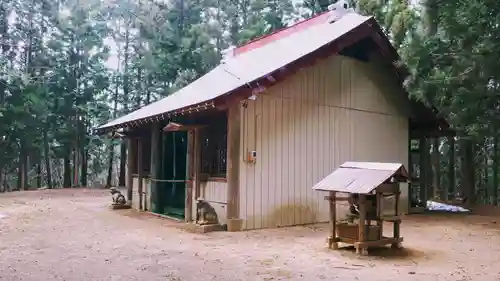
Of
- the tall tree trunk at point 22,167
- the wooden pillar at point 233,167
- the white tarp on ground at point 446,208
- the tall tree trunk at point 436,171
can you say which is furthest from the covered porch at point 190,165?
the tall tree trunk at point 22,167

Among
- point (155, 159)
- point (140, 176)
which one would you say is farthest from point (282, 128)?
point (140, 176)

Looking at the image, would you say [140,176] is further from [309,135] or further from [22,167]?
[22,167]

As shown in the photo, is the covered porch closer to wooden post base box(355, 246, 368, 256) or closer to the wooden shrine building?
the wooden shrine building

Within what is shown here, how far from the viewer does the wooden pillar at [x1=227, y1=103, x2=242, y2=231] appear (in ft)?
25.4

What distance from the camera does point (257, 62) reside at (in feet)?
33.2

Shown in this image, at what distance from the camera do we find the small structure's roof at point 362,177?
580 centimetres

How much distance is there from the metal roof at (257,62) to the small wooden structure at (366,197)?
2501mm

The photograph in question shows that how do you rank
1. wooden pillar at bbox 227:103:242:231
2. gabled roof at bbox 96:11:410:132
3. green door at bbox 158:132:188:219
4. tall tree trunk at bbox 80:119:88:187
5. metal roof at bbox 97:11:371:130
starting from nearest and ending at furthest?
wooden pillar at bbox 227:103:242:231, gabled roof at bbox 96:11:410:132, metal roof at bbox 97:11:371:130, green door at bbox 158:132:188:219, tall tree trunk at bbox 80:119:88:187

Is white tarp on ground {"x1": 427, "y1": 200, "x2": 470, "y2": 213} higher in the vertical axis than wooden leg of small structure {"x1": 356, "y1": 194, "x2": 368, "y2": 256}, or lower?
lower

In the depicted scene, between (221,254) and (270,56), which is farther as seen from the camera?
(270,56)

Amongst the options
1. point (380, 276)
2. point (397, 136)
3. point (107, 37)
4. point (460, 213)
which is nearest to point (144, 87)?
point (107, 37)

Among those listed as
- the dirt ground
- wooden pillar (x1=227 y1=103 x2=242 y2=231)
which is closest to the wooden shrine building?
wooden pillar (x1=227 y1=103 x2=242 y2=231)

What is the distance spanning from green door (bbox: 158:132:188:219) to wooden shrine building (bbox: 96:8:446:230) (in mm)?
28

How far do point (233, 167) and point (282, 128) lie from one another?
4.61 ft
